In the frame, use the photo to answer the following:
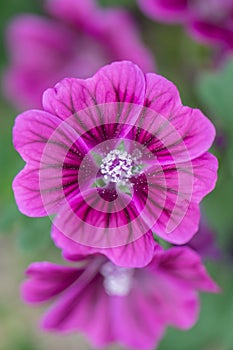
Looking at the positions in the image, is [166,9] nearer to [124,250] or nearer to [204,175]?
[204,175]

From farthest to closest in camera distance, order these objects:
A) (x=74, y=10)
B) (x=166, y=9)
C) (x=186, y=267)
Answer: (x=74, y=10) < (x=166, y=9) < (x=186, y=267)

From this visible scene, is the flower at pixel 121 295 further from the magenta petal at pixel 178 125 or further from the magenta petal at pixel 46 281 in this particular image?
the magenta petal at pixel 178 125

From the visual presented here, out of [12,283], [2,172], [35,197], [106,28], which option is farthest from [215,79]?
[12,283]

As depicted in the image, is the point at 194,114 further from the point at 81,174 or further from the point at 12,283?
the point at 12,283

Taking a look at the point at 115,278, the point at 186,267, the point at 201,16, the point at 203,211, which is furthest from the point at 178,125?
the point at 201,16

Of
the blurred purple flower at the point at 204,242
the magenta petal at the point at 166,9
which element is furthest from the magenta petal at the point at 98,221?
the magenta petal at the point at 166,9

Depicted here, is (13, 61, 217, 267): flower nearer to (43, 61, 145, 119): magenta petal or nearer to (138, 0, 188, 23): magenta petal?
(43, 61, 145, 119): magenta petal
